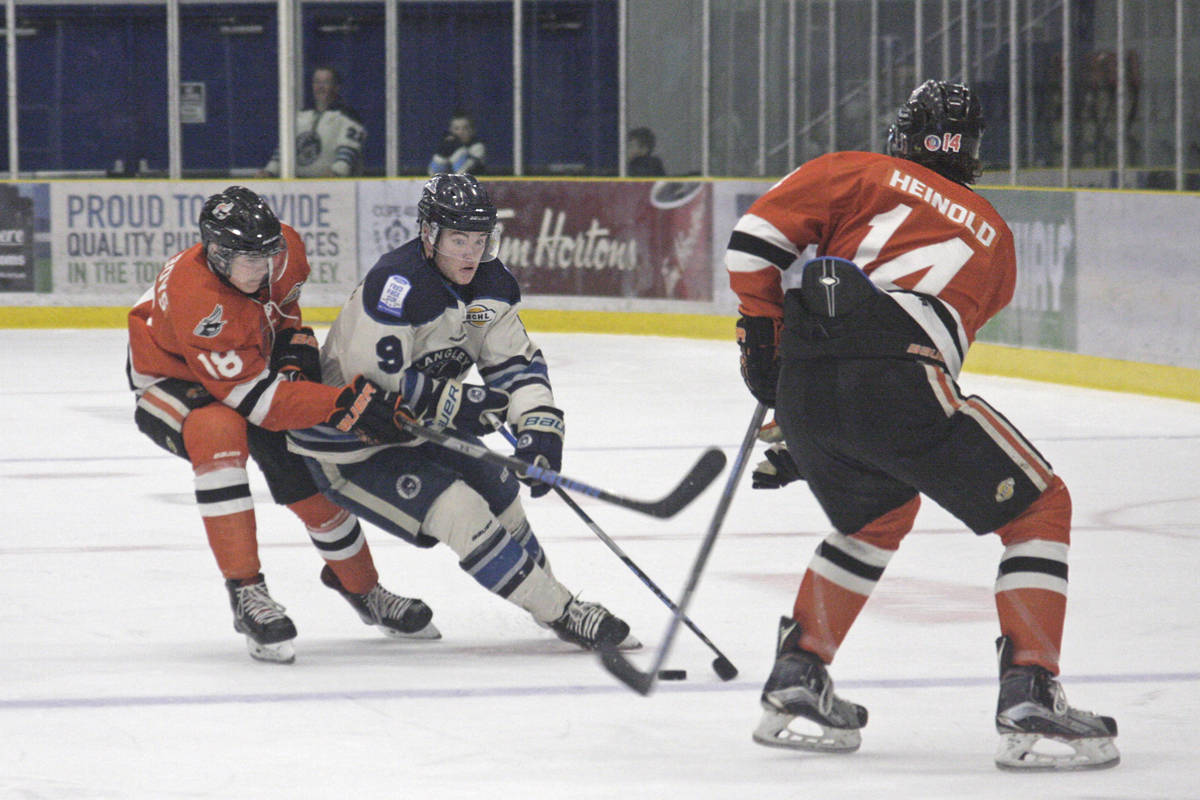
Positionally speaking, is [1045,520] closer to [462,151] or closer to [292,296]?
[292,296]

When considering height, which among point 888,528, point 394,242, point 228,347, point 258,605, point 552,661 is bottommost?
point 552,661

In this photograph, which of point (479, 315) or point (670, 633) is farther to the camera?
point (479, 315)

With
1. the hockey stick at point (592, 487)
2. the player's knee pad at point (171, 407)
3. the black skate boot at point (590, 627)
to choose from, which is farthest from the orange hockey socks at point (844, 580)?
the player's knee pad at point (171, 407)

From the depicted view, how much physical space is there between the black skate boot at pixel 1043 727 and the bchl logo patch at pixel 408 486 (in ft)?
3.65

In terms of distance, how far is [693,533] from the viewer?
4410 mm

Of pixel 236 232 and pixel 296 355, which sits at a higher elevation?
pixel 236 232

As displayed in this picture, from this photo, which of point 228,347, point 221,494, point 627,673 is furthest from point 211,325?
point 627,673

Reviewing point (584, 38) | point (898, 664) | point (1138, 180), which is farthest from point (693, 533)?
point (584, 38)

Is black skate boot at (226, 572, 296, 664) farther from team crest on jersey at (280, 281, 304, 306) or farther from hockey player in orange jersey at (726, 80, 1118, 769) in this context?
hockey player in orange jersey at (726, 80, 1118, 769)

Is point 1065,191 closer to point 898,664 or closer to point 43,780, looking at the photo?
point 898,664

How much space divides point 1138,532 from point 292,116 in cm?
780

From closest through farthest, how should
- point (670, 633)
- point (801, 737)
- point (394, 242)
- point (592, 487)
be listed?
point (801, 737) < point (670, 633) < point (592, 487) < point (394, 242)

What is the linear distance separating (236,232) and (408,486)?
53 cm

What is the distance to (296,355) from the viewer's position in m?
3.27
